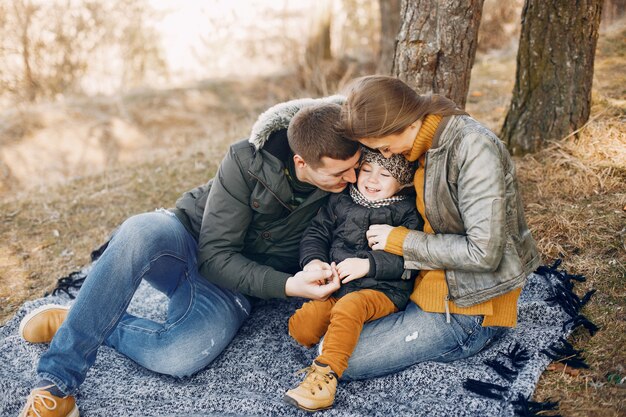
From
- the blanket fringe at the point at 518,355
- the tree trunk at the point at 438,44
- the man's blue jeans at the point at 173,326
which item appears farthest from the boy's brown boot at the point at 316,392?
the tree trunk at the point at 438,44

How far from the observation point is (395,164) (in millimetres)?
2789

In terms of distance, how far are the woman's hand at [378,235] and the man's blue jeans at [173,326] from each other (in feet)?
1.20

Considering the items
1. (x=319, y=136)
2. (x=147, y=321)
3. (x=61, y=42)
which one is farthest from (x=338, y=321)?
(x=61, y=42)

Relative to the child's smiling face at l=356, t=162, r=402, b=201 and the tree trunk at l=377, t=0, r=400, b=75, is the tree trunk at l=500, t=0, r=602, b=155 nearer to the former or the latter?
the child's smiling face at l=356, t=162, r=402, b=201

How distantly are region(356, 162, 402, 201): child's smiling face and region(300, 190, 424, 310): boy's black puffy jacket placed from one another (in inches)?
2.9

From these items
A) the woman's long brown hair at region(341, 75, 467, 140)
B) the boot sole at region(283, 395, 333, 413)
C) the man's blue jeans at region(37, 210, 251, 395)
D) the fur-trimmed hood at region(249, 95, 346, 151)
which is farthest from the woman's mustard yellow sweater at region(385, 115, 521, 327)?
the man's blue jeans at region(37, 210, 251, 395)

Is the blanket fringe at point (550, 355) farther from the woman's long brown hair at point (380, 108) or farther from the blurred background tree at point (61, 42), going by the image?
the blurred background tree at point (61, 42)

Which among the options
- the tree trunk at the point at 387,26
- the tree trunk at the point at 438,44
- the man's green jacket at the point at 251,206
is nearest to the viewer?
the man's green jacket at the point at 251,206

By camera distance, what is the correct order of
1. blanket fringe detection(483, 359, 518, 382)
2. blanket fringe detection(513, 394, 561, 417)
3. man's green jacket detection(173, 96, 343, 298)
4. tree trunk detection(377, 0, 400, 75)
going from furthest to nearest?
tree trunk detection(377, 0, 400, 75) < man's green jacket detection(173, 96, 343, 298) < blanket fringe detection(483, 359, 518, 382) < blanket fringe detection(513, 394, 561, 417)

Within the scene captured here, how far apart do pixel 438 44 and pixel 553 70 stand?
1.04 meters

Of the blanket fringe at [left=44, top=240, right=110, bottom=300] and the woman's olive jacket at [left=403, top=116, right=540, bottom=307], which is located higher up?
the woman's olive jacket at [left=403, top=116, right=540, bottom=307]

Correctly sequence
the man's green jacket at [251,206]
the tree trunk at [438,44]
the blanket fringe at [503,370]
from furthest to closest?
the tree trunk at [438,44]
the man's green jacket at [251,206]
the blanket fringe at [503,370]

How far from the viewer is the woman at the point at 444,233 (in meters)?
2.47

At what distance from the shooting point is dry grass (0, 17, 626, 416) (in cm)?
274
